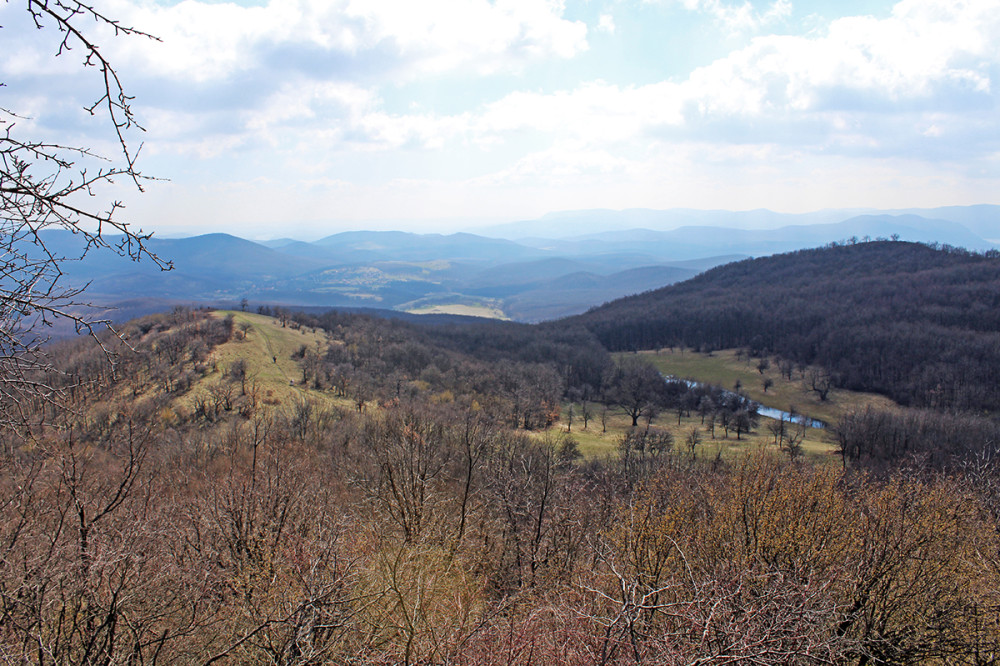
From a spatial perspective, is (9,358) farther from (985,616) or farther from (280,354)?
(280,354)

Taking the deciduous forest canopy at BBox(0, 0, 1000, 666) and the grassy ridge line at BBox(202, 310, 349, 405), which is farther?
the grassy ridge line at BBox(202, 310, 349, 405)

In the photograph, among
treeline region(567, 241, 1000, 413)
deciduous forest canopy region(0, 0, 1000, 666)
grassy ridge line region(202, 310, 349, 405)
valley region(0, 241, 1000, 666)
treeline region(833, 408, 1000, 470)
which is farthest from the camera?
treeline region(567, 241, 1000, 413)

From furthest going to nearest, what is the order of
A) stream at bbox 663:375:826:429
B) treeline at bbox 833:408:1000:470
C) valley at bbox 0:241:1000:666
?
1. stream at bbox 663:375:826:429
2. treeline at bbox 833:408:1000:470
3. valley at bbox 0:241:1000:666

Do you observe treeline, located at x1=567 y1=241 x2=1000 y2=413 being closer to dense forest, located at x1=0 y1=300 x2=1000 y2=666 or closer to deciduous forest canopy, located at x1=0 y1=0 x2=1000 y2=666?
deciduous forest canopy, located at x1=0 y1=0 x2=1000 y2=666

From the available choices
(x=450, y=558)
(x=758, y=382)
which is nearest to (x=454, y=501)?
(x=450, y=558)

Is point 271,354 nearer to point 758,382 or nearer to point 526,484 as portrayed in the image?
point 526,484

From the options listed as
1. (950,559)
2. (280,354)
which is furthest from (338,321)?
(950,559)

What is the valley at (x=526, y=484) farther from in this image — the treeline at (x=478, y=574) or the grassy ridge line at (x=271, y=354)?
the grassy ridge line at (x=271, y=354)

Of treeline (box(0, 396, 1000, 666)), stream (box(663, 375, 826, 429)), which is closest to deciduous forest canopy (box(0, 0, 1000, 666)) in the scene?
treeline (box(0, 396, 1000, 666))

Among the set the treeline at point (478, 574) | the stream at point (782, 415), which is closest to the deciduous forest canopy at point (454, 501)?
the treeline at point (478, 574)
